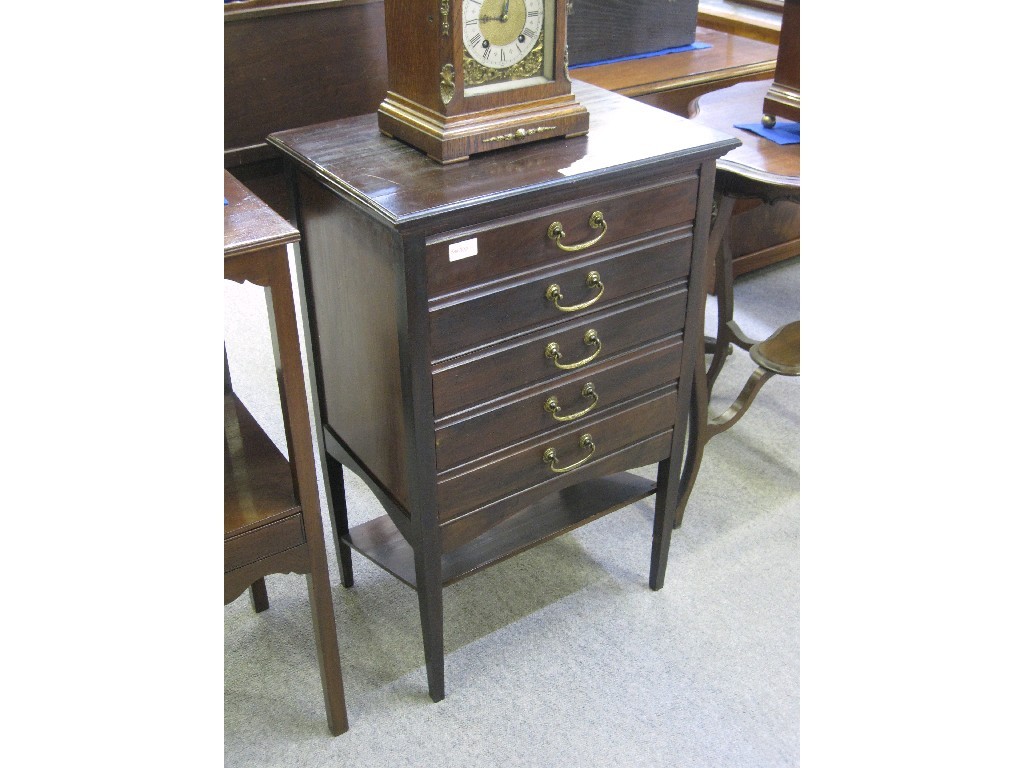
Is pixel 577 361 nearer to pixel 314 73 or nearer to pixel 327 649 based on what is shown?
pixel 327 649

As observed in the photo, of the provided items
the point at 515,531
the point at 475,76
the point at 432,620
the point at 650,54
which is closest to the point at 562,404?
the point at 515,531

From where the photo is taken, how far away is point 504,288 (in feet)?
4.99

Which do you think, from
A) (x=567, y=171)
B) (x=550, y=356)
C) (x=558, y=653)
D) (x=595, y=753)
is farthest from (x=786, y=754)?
(x=567, y=171)

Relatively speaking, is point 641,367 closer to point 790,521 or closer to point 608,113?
point 608,113

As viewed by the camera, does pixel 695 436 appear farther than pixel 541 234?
Yes

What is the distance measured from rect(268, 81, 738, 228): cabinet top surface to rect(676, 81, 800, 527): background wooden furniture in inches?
13.9

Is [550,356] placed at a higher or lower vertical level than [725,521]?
higher

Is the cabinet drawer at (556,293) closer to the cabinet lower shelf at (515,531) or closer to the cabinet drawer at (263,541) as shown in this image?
the cabinet drawer at (263,541)

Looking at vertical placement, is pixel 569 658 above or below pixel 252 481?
below

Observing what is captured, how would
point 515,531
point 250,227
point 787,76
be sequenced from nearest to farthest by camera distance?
point 250,227 < point 515,531 < point 787,76

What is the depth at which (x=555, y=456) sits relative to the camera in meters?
1.76

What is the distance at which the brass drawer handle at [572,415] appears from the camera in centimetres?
168

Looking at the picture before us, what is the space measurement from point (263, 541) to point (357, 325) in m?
0.38

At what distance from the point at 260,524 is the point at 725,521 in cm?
122
